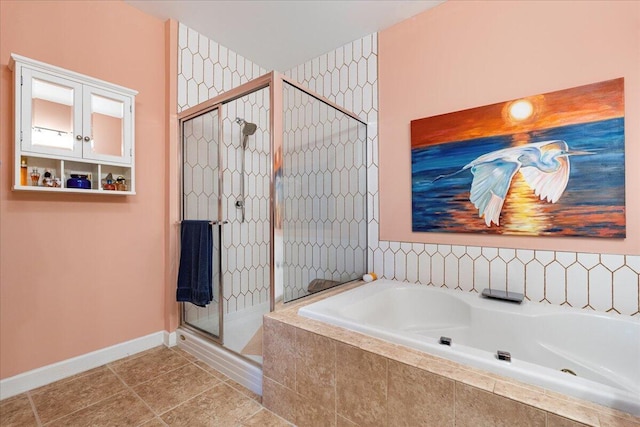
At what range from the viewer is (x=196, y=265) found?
2059 mm

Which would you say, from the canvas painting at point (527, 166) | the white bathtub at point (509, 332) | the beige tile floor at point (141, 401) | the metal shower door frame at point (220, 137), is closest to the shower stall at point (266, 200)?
the metal shower door frame at point (220, 137)

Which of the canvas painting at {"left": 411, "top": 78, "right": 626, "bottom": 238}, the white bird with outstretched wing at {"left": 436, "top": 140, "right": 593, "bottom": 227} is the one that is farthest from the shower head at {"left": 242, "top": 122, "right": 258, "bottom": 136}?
the white bird with outstretched wing at {"left": 436, "top": 140, "right": 593, "bottom": 227}

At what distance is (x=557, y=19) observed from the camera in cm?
165

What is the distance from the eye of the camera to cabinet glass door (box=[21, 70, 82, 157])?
62.2 inches

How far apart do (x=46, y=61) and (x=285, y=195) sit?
1.65 meters

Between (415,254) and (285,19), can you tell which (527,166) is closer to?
(415,254)

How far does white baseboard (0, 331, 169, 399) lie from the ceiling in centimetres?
244

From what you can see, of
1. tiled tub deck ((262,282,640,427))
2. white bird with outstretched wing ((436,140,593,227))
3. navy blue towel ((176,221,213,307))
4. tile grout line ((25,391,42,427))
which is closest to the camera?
tiled tub deck ((262,282,640,427))

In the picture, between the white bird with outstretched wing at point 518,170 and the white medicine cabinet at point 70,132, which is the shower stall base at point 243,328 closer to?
the white medicine cabinet at point 70,132

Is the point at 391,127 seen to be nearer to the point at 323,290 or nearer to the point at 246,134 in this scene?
the point at 246,134

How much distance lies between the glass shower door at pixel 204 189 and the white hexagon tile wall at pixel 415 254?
0.32 m

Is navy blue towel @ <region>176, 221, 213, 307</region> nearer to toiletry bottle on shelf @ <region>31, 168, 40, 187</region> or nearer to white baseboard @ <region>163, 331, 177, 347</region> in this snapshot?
white baseboard @ <region>163, 331, 177, 347</region>

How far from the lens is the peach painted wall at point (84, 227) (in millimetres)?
1622

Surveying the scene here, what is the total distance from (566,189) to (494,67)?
34.2 inches
